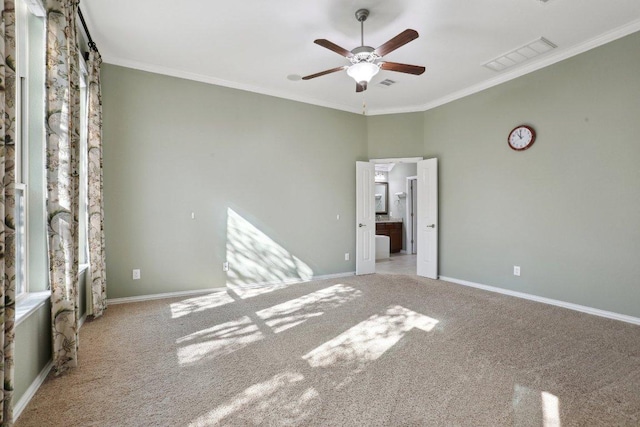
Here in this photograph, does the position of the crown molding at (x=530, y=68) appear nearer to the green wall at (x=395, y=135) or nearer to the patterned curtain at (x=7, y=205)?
the green wall at (x=395, y=135)

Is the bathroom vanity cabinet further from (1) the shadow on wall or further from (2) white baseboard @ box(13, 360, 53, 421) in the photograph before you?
(2) white baseboard @ box(13, 360, 53, 421)

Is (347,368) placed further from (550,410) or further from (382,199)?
(382,199)

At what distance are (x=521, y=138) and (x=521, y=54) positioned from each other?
1065 millimetres

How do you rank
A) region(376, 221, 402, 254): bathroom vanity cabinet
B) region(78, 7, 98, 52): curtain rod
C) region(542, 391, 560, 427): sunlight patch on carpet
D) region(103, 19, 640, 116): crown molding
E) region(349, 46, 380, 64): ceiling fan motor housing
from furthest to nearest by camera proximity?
1. region(376, 221, 402, 254): bathroom vanity cabinet
2. region(103, 19, 640, 116): crown molding
3. region(78, 7, 98, 52): curtain rod
4. region(349, 46, 380, 64): ceiling fan motor housing
5. region(542, 391, 560, 427): sunlight patch on carpet

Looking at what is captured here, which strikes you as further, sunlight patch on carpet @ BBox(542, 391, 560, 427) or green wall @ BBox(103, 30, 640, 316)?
green wall @ BBox(103, 30, 640, 316)

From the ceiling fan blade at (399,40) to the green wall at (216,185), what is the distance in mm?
2559

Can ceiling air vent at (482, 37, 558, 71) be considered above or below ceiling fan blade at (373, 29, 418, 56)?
above

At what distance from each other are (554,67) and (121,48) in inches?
209

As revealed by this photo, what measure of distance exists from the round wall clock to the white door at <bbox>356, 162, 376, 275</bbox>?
231 cm

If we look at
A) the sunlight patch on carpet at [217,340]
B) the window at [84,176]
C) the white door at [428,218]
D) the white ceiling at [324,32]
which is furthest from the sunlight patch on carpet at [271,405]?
the white door at [428,218]

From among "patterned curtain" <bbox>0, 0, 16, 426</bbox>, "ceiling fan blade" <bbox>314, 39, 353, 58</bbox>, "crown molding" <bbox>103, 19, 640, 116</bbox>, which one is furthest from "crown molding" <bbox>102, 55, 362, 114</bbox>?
"patterned curtain" <bbox>0, 0, 16, 426</bbox>

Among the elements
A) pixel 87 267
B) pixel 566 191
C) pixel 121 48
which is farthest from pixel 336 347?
pixel 121 48

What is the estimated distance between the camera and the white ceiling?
2988 mm

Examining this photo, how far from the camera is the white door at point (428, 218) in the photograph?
18.0 feet
